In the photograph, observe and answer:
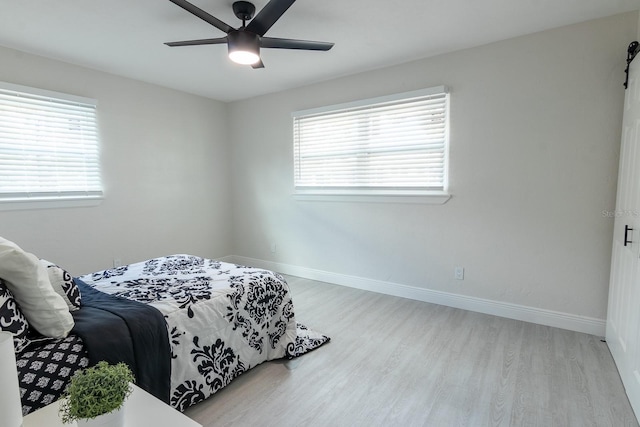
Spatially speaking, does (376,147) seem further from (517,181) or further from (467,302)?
(467,302)

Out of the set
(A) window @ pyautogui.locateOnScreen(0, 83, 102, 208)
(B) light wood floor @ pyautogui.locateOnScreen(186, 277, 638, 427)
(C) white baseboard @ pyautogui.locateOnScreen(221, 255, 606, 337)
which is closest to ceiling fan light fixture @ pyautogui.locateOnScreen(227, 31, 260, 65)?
(B) light wood floor @ pyautogui.locateOnScreen(186, 277, 638, 427)

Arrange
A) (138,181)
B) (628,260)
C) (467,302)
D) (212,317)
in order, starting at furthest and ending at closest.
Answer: (138,181) < (467,302) < (628,260) < (212,317)

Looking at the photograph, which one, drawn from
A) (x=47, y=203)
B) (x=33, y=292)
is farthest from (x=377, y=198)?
(x=47, y=203)

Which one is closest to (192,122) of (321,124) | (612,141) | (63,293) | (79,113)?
(79,113)

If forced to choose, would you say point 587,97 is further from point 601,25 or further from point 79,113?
point 79,113

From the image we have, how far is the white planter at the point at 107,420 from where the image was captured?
801mm

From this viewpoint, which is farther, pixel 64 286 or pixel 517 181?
pixel 517 181

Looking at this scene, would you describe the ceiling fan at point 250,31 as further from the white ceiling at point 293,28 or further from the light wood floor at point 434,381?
the light wood floor at point 434,381

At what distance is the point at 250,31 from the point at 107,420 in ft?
6.72

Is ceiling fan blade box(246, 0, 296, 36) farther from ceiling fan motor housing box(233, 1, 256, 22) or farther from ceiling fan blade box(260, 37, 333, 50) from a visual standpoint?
ceiling fan motor housing box(233, 1, 256, 22)

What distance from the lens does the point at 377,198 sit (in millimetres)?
3596

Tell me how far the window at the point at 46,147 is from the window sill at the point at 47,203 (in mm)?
13

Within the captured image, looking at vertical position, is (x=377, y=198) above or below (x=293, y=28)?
below

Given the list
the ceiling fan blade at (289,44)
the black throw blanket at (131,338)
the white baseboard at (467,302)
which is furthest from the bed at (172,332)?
the ceiling fan blade at (289,44)
